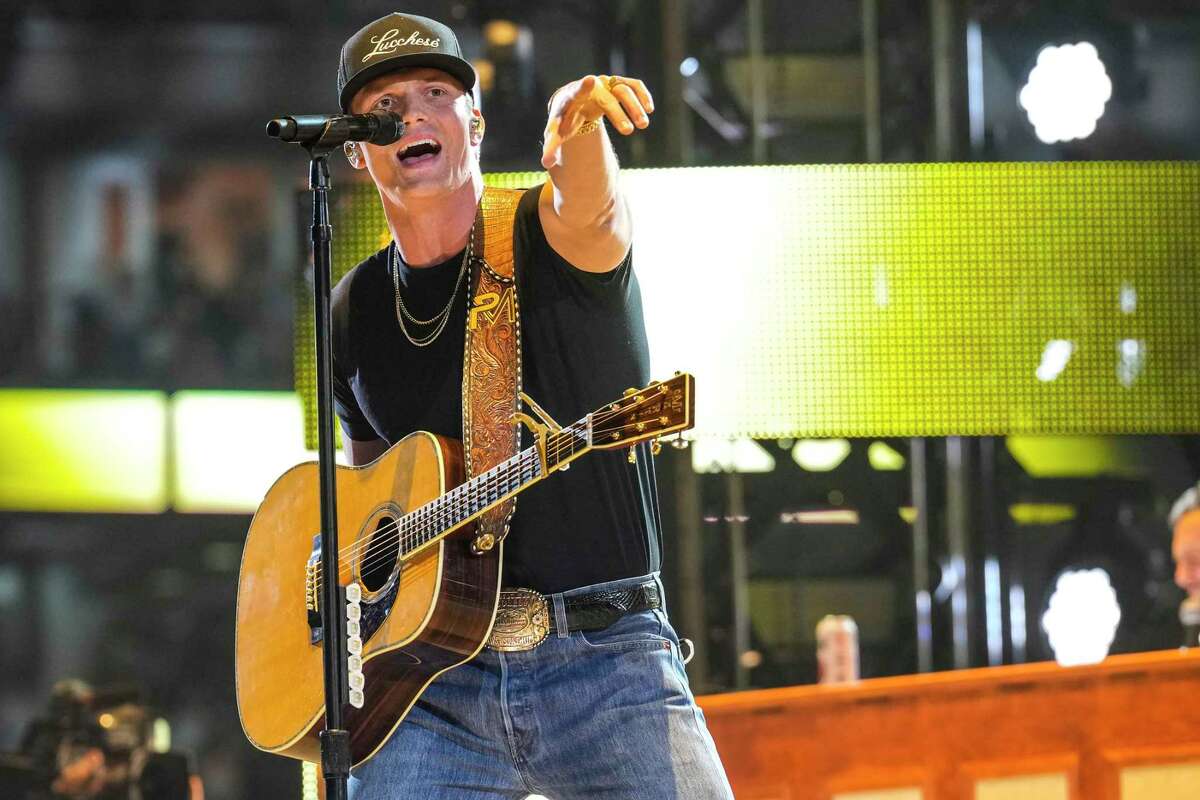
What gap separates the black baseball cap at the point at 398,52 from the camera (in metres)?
2.40

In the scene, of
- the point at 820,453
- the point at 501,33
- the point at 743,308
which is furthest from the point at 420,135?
the point at 820,453

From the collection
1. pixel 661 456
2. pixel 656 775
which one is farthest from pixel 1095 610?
pixel 656 775

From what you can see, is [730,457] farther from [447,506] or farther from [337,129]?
[337,129]

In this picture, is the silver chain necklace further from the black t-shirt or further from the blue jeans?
the blue jeans

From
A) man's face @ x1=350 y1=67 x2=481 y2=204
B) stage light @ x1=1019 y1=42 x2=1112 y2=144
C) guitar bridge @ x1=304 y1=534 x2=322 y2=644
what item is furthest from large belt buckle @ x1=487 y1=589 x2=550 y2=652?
stage light @ x1=1019 y1=42 x2=1112 y2=144

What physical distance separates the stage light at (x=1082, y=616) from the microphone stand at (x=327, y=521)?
2727 mm

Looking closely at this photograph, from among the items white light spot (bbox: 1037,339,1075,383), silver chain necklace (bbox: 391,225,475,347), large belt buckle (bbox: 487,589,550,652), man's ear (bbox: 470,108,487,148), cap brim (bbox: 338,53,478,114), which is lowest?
large belt buckle (bbox: 487,589,550,652)

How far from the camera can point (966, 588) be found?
421 centimetres

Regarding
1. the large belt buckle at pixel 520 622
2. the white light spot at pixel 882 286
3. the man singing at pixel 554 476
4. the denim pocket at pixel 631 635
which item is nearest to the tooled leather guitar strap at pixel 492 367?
the man singing at pixel 554 476

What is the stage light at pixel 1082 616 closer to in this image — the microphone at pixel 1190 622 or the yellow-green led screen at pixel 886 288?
the microphone at pixel 1190 622

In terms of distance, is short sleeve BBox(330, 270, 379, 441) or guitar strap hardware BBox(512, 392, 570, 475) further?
short sleeve BBox(330, 270, 379, 441)

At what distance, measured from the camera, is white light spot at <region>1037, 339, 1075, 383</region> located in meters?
4.18

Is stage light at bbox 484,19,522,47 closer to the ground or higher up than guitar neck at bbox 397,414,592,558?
higher up

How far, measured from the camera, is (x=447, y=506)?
2275mm
